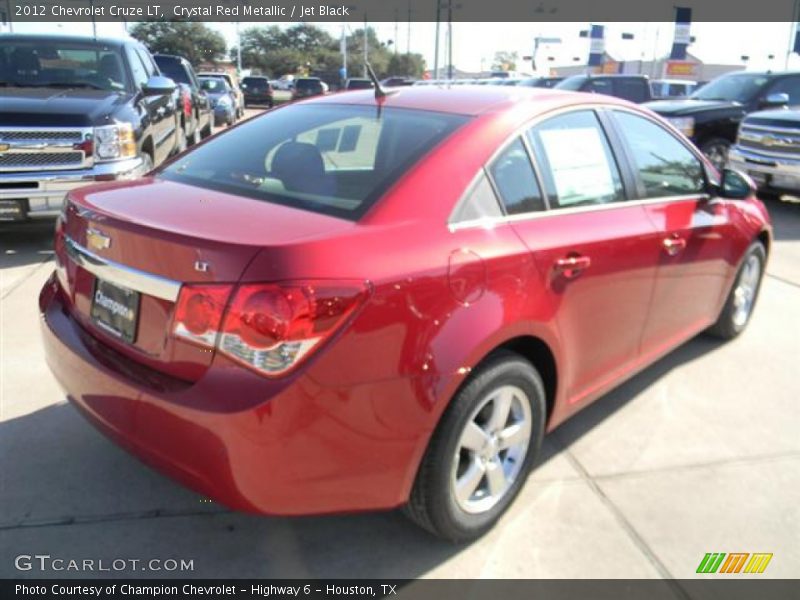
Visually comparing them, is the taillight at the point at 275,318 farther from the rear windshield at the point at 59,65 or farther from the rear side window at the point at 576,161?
the rear windshield at the point at 59,65

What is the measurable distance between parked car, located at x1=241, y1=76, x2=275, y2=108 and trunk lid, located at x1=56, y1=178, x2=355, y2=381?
35.5 m

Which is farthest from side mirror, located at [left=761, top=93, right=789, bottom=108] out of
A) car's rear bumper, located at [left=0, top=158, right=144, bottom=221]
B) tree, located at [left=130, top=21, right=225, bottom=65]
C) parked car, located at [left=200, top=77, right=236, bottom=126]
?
tree, located at [left=130, top=21, right=225, bottom=65]

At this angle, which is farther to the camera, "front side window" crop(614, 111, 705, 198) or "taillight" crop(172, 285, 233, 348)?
"front side window" crop(614, 111, 705, 198)

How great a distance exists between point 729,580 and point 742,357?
2367 mm

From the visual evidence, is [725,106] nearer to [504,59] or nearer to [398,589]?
[398,589]

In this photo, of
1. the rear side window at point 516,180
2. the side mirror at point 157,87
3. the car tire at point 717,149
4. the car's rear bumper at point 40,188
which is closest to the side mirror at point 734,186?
the rear side window at point 516,180

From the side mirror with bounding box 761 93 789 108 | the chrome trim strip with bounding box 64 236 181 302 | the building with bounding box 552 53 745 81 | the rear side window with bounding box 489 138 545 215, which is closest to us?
the chrome trim strip with bounding box 64 236 181 302

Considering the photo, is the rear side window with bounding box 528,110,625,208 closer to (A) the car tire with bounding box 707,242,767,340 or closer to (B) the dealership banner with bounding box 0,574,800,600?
(B) the dealership banner with bounding box 0,574,800,600

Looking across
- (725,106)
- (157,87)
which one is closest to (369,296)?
(157,87)

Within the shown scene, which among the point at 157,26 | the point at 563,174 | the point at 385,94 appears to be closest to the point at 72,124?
the point at 385,94

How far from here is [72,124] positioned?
20.1 ft

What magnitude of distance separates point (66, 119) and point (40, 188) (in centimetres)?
64

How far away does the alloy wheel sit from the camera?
2.58 m

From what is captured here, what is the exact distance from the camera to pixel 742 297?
15.8 feet
